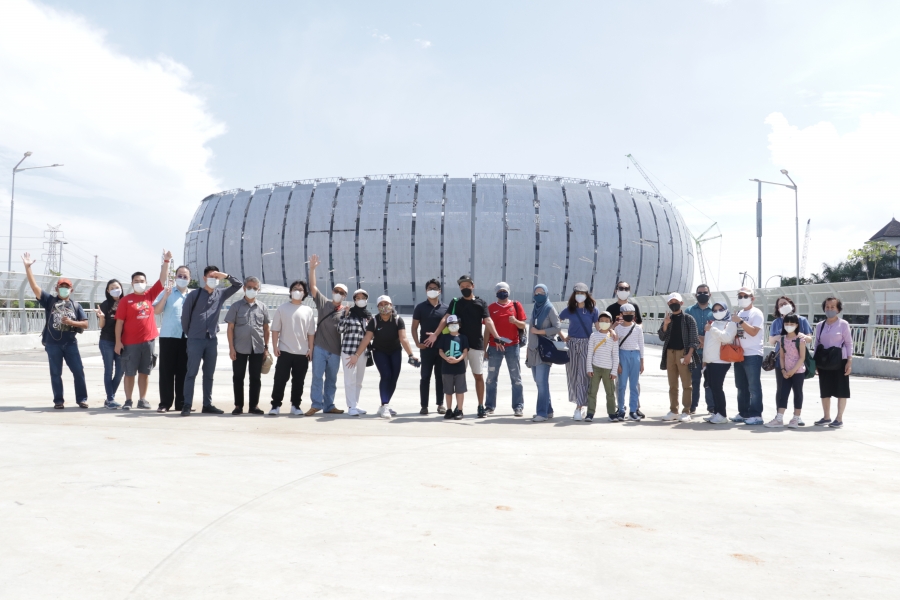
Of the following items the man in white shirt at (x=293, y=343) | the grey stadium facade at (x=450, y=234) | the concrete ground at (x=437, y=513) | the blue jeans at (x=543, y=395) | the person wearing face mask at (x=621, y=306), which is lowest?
the concrete ground at (x=437, y=513)

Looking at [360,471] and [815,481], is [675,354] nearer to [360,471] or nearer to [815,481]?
[815,481]

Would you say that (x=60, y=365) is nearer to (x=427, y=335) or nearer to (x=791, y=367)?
(x=427, y=335)

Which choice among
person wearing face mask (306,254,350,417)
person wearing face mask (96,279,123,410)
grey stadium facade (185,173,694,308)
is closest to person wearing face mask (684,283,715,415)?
person wearing face mask (306,254,350,417)

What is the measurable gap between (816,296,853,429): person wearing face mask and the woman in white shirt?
40.3 inches

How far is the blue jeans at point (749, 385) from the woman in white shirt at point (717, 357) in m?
0.17

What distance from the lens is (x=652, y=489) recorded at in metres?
4.84

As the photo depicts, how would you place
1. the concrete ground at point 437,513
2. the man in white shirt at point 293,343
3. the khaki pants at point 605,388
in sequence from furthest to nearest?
the man in white shirt at point 293,343, the khaki pants at point 605,388, the concrete ground at point 437,513

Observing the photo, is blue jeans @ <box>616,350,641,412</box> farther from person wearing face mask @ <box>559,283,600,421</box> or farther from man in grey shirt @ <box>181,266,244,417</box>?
man in grey shirt @ <box>181,266,244,417</box>

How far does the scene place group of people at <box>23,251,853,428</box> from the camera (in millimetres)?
8438

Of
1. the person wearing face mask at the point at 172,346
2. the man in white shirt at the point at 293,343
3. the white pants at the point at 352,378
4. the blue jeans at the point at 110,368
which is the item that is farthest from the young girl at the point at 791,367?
the blue jeans at the point at 110,368

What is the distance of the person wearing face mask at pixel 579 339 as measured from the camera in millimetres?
8688

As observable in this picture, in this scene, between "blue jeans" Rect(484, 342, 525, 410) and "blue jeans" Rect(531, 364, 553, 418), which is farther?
"blue jeans" Rect(484, 342, 525, 410)

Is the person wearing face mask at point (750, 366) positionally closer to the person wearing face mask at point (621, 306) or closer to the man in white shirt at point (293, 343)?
the person wearing face mask at point (621, 306)

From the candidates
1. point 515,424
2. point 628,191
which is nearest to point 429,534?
point 515,424
